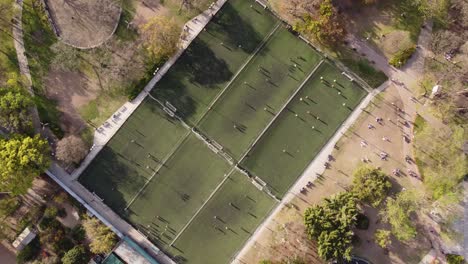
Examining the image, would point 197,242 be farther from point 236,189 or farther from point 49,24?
point 49,24

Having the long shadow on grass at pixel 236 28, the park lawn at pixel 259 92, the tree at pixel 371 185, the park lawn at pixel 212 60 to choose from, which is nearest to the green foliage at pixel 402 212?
the tree at pixel 371 185

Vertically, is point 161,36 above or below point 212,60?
below

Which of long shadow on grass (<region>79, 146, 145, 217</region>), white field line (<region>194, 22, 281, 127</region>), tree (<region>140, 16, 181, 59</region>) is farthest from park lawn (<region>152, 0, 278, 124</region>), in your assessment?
long shadow on grass (<region>79, 146, 145, 217</region>)

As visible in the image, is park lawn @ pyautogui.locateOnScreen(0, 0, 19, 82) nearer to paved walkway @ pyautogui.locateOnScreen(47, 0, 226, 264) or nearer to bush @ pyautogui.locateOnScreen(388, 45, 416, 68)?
paved walkway @ pyautogui.locateOnScreen(47, 0, 226, 264)

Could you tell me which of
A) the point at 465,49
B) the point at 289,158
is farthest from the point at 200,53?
the point at 465,49

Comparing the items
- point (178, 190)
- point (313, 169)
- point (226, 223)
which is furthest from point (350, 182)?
point (178, 190)

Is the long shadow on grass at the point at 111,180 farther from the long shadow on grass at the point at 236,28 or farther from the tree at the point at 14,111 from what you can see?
the long shadow on grass at the point at 236,28

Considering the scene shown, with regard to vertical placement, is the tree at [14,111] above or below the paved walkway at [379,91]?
below

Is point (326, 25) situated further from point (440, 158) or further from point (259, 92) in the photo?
point (440, 158)
